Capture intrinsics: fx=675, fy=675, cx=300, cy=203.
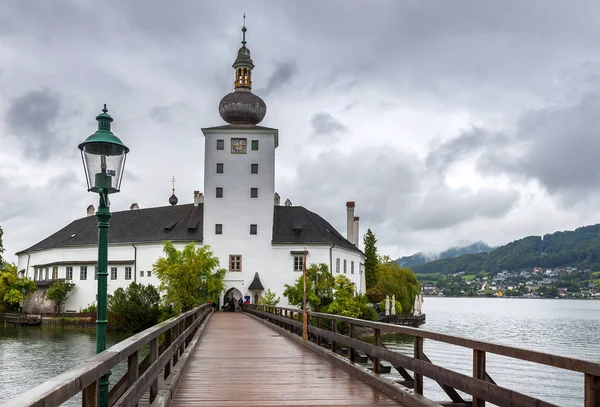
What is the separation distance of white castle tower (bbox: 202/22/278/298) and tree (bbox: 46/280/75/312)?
55.8ft

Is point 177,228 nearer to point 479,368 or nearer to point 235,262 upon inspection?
point 235,262

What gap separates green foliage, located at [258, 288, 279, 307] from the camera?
201 ft

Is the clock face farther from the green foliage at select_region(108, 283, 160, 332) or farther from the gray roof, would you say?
the green foliage at select_region(108, 283, 160, 332)

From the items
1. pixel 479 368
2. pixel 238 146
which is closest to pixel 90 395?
pixel 479 368

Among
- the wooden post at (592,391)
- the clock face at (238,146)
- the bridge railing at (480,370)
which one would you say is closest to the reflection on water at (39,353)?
the bridge railing at (480,370)

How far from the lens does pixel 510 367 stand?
124 feet

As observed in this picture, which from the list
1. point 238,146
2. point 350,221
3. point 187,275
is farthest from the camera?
point 350,221

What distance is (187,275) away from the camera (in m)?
58.9

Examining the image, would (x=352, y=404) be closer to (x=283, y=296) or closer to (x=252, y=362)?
(x=252, y=362)

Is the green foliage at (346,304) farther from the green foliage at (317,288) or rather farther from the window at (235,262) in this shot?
the window at (235,262)

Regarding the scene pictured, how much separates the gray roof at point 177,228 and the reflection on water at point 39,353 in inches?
448

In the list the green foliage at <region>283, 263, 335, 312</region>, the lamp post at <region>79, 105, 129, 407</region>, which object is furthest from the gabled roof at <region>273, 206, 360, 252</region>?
the lamp post at <region>79, 105, 129, 407</region>

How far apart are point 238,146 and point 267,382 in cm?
5491

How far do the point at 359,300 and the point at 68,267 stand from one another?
32.5m
